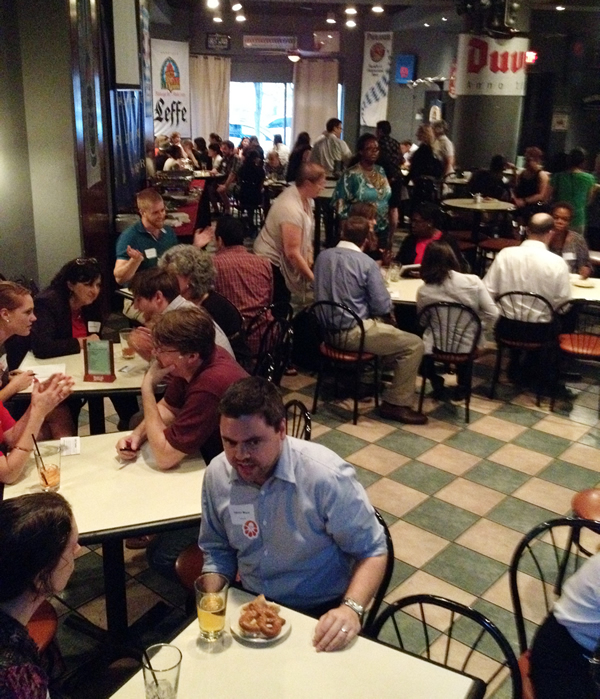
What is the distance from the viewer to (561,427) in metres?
4.55

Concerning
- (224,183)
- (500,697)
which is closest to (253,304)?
(500,697)

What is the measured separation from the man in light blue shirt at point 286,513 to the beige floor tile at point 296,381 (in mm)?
3128

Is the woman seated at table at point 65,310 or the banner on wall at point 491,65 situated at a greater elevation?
the banner on wall at point 491,65

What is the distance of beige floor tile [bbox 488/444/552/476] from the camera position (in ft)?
13.2

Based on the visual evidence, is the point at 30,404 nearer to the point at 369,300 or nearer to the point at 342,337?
the point at 342,337

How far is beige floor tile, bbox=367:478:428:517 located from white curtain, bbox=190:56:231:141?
13183 millimetres

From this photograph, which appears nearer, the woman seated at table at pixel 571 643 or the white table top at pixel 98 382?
the woman seated at table at pixel 571 643

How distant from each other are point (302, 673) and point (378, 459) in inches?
101

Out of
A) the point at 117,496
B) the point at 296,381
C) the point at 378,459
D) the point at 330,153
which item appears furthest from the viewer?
the point at 330,153

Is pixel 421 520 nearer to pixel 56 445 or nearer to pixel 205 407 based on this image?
pixel 205 407

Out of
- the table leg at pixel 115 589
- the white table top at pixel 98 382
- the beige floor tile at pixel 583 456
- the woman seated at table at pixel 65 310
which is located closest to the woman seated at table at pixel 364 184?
the beige floor tile at pixel 583 456

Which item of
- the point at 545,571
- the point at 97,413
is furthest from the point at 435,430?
the point at 97,413

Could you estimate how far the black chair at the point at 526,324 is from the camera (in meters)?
4.74

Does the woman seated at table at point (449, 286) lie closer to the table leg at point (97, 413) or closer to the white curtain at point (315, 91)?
the table leg at point (97, 413)
